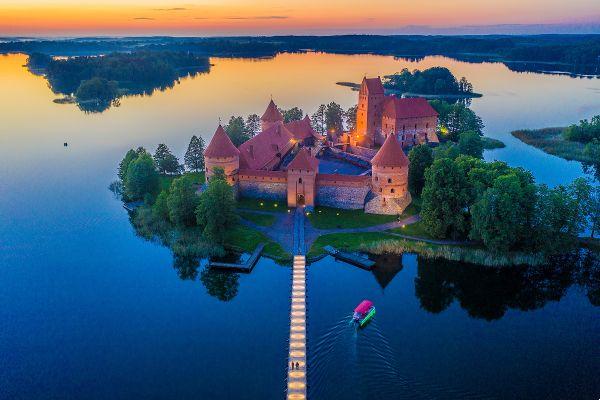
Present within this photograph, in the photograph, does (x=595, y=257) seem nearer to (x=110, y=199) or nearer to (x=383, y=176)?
(x=383, y=176)

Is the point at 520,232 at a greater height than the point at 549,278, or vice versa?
the point at 520,232

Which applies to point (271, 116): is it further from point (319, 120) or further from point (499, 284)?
point (499, 284)

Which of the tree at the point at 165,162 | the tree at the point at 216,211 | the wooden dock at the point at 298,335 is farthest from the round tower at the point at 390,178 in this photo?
the tree at the point at 165,162

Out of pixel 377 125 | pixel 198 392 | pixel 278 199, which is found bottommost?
pixel 198 392

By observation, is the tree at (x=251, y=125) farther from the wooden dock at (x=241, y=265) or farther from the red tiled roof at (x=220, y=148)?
the wooden dock at (x=241, y=265)

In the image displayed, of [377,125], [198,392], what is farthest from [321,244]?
[377,125]

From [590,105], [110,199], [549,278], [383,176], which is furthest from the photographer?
[590,105]
